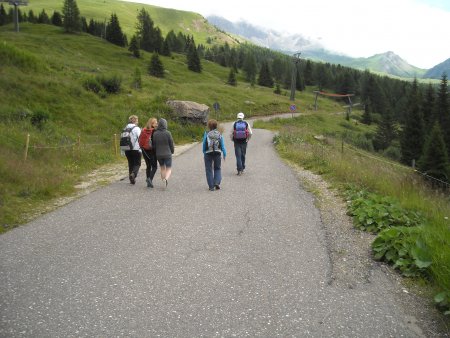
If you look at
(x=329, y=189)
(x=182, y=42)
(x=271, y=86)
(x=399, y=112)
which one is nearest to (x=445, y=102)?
(x=399, y=112)

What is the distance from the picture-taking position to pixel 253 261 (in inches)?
222

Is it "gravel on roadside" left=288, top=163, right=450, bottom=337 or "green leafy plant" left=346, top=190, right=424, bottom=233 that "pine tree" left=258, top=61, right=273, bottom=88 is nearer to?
"gravel on roadside" left=288, top=163, right=450, bottom=337

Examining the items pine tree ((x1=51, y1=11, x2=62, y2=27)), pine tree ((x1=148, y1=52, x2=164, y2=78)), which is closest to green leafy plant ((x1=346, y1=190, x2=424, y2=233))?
pine tree ((x1=148, y1=52, x2=164, y2=78))

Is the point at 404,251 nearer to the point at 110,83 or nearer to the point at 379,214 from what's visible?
the point at 379,214

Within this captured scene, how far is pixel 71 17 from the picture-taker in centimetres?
8725

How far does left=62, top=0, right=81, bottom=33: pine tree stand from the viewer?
8669 centimetres

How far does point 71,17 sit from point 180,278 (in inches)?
3836

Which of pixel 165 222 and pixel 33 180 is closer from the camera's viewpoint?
pixel 165 222

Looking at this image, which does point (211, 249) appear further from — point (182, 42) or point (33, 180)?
point (182, 42)

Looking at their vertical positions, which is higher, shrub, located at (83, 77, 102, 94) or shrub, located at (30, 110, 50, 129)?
shrub, located at (83, 77, 102, 94)

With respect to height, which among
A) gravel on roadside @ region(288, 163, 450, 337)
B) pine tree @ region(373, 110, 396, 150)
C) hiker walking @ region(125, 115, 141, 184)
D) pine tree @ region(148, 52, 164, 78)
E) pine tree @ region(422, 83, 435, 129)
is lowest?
pine tree @ region(373, 110, 396, 150)

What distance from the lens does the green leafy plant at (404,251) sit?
5.15 metres

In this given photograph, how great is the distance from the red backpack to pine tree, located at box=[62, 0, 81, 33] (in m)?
89.9

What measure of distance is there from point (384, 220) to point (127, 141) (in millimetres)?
7710
